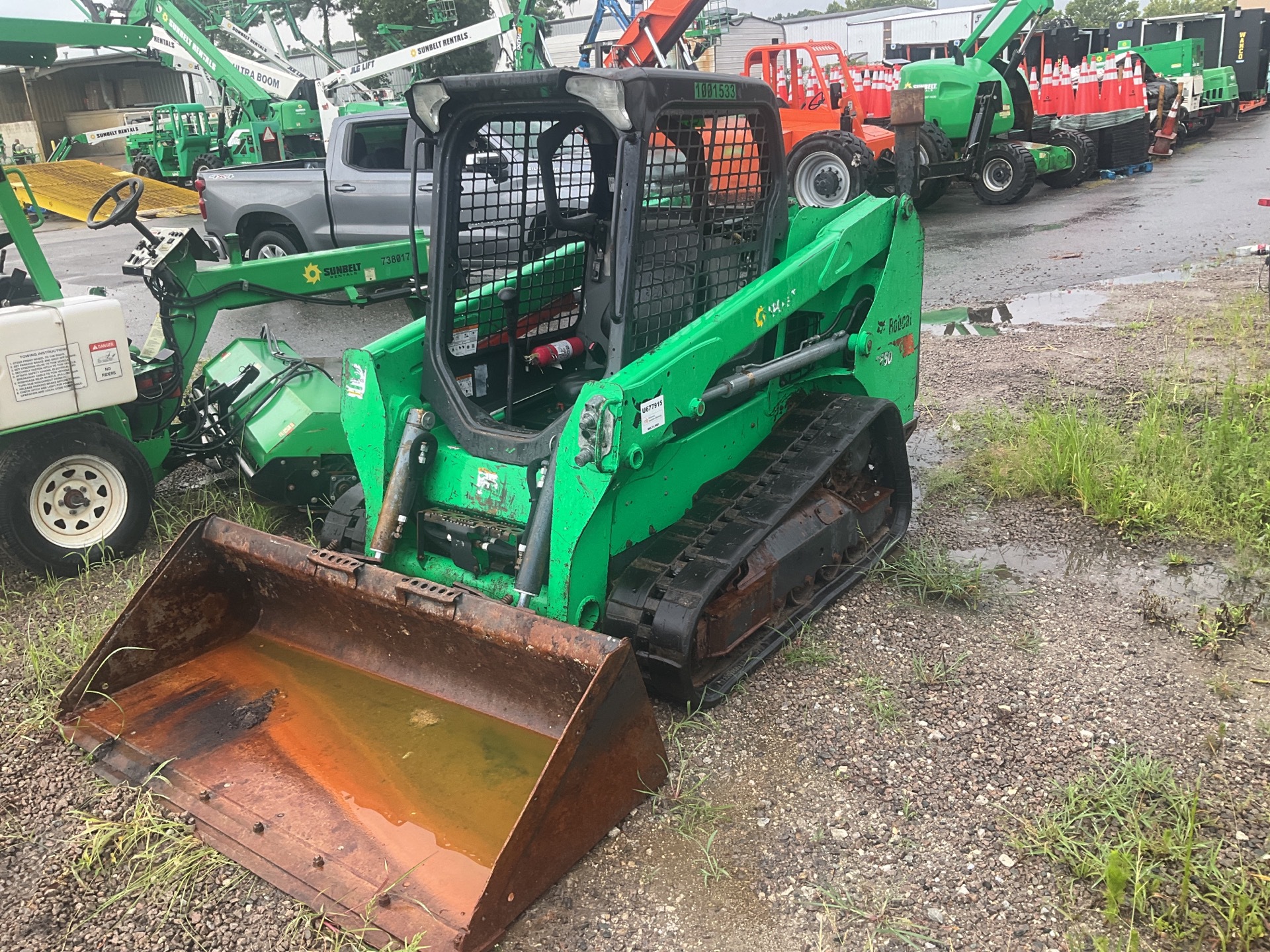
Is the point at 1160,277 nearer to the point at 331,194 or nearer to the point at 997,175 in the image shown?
the point at 997,175

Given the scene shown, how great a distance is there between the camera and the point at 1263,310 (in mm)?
7984

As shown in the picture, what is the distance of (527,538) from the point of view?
11.6 ft

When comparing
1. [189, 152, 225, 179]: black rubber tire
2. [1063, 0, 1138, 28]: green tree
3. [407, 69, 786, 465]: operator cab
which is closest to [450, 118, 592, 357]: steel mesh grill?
[407, 69, 786, 465]: operator cab

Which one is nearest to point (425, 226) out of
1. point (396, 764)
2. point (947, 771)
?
point (396, 764)

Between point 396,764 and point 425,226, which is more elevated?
point 425,226

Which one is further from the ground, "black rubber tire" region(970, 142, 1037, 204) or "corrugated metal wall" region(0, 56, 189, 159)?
"corrugated metal wall" region(0, 56, 189, 159)

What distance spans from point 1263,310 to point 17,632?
28.0 feet

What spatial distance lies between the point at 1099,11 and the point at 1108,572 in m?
71.2

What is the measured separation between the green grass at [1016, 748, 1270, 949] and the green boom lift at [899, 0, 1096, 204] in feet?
39.9

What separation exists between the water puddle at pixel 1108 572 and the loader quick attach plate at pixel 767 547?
0.49 meters

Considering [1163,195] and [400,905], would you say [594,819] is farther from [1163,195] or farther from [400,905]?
[1163,195]

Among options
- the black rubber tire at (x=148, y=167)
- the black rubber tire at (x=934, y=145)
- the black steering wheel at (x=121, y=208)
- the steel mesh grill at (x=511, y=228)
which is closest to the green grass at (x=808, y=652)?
the steel mesh grill at (x=511, y=228)

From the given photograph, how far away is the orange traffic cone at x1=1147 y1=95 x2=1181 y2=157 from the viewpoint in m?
20.0

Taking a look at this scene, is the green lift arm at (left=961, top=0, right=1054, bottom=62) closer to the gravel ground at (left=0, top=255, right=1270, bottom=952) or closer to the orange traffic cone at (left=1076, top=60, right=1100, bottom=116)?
→ the orange traffic cone at (left=1076, top=60, right=1100, bottom=116)
